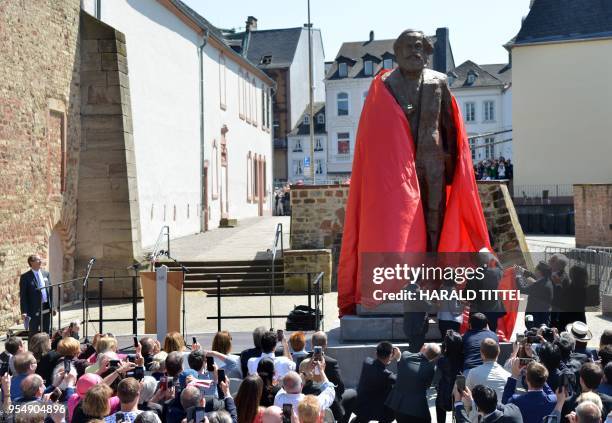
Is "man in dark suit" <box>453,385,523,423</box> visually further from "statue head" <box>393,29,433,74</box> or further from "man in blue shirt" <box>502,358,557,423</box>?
"statue head" <box>393,29,433,74</box>

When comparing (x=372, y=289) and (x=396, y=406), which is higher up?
(x=372, y=289)

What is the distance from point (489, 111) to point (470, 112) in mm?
1343

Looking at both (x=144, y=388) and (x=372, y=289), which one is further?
(x=372, y=289)

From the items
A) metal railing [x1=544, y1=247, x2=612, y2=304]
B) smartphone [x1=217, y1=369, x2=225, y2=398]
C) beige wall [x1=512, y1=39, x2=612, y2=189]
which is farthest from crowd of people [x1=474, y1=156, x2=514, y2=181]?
smartphone [x1=217, y1=369, x2=225, y2=398]

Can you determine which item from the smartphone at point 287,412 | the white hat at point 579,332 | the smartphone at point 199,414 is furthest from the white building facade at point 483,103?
the smartphone at point 199,414

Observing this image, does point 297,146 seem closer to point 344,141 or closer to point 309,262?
point 344,141

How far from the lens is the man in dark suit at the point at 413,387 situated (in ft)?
23.2

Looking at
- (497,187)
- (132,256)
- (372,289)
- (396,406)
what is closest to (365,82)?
(497,187)

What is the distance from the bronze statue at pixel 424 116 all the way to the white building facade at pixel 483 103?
159 ft

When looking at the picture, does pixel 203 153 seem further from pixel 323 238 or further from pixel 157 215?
pixel 323 238

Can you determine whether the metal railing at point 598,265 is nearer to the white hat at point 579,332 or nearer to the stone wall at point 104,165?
the white hat at point 579,332

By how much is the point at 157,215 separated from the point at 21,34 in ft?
33.6

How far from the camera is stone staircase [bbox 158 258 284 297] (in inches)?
780

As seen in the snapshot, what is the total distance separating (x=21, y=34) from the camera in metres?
15.5
